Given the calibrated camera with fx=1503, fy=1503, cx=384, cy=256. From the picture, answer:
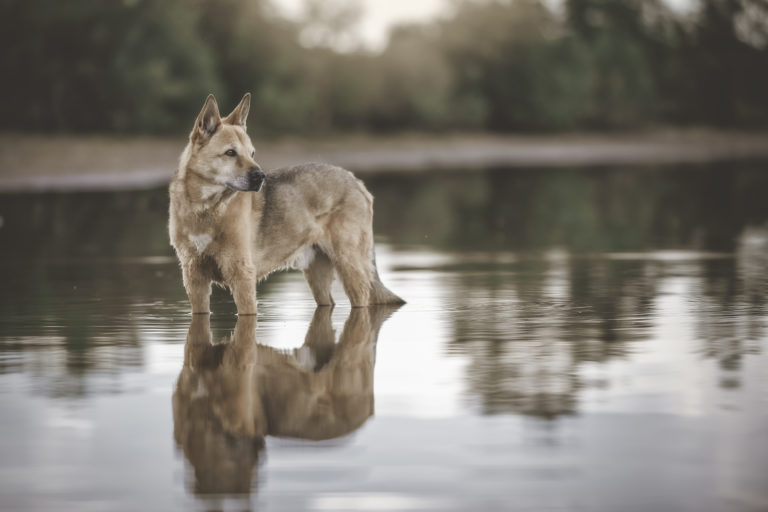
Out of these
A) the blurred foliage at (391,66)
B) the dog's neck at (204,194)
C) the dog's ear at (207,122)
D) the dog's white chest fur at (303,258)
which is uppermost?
the blurred foliage at (391,66)

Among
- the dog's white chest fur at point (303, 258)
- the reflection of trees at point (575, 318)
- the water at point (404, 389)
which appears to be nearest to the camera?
the water at point (404, 389)

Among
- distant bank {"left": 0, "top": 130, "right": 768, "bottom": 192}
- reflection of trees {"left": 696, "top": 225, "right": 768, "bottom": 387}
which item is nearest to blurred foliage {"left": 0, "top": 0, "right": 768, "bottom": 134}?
distant bank {"left": 0, "top": 130, "right": 768, "bottom": 192}

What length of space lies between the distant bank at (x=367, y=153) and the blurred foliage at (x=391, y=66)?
3.96 metres

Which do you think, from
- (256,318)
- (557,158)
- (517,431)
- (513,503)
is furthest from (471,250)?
(557,158)

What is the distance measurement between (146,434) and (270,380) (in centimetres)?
153

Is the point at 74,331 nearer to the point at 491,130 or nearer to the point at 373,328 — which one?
the point at 373,328

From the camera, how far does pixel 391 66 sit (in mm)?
86750

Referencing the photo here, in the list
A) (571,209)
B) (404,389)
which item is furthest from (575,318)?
(571,209)

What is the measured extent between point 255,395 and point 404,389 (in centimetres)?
91

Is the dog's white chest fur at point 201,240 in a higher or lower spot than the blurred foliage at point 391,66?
lower

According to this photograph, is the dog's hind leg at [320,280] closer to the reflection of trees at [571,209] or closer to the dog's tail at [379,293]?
the dog's tail at [379,293]

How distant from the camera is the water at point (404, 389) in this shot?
6520 mm

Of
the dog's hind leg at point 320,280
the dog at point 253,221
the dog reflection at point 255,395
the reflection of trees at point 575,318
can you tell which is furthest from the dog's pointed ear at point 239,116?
the reflection of trees at point 575,318

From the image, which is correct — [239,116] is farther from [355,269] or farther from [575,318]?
[575,318]
